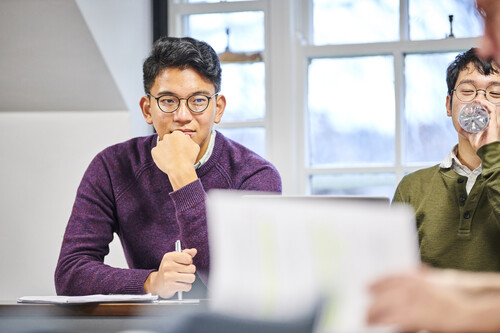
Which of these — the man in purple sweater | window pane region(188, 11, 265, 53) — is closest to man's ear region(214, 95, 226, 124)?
the man in purple sweater

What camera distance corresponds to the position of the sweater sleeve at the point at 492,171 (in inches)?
82.0

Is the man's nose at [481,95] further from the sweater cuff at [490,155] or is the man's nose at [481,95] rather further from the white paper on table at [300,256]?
the white paper on table at [300,256]

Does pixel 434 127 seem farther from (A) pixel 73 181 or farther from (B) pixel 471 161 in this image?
(A) pixel 73 181

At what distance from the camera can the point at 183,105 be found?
220 centimetres

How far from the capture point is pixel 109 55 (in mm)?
2943

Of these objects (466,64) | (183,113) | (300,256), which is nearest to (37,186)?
(183,113)

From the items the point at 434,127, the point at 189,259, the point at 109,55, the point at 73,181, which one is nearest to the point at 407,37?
the point at 434,127

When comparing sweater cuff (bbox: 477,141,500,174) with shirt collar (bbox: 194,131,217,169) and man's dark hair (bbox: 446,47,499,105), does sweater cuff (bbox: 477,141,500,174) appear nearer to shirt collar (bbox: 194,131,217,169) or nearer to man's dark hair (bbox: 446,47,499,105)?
man's dark hair (bbox: 446,47,499,105)

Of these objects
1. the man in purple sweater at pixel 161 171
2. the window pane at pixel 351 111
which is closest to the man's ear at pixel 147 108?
the man in purple sweater at pixel 161 171

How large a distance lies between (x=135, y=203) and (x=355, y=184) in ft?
4.34

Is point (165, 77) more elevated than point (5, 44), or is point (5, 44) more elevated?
point (5, 44)

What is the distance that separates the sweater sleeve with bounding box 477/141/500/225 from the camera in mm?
2084

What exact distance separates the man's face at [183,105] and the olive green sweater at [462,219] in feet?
2.31

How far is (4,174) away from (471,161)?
194cm
